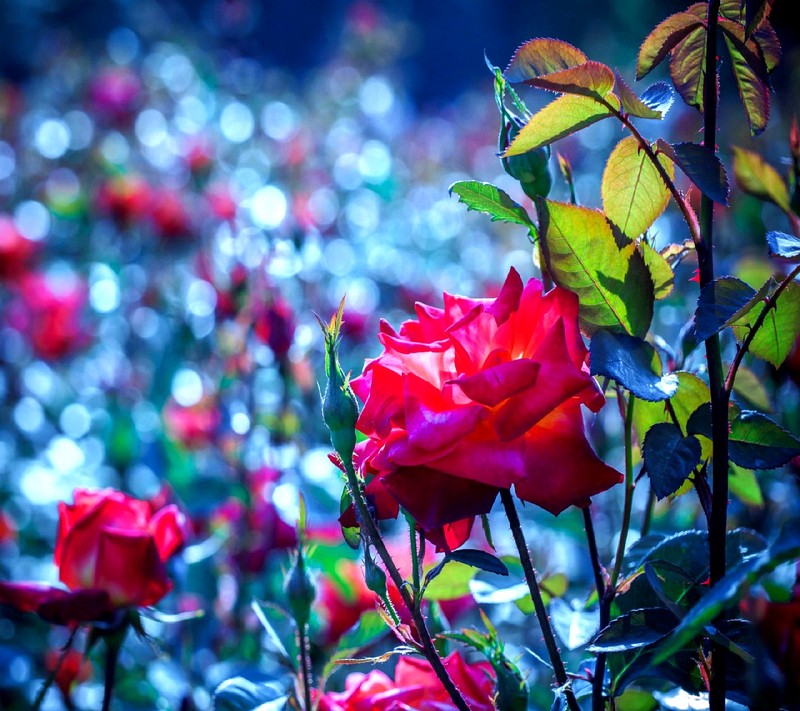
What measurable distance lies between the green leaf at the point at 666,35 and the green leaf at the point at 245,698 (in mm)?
324

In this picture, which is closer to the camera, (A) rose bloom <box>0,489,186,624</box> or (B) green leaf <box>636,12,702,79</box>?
(B) green leaf <box>636,12,702,79</box>

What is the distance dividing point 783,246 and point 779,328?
0.15 ft

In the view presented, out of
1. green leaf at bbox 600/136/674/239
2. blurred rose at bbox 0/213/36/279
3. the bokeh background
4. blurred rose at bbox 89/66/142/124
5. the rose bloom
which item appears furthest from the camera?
blurred rose at bbox 89/66/142/124

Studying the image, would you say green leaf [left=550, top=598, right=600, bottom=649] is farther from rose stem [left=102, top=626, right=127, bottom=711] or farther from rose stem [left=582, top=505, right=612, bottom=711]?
rose stem [left=102, top=626, right=127, bottom=711]

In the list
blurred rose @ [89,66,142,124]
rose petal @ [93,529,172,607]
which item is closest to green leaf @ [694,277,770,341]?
rose petal @ [93,529,172,607]

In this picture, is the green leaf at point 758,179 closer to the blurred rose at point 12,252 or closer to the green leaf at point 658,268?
the green leaf at point 658,268

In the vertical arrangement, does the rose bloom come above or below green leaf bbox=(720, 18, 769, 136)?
below

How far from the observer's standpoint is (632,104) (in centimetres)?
28

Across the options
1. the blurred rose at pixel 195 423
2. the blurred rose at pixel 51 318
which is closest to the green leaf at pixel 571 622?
the blurred rose at pixel 195 423

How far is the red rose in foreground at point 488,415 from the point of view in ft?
0.89

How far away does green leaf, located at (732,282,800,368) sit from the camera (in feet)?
1.00

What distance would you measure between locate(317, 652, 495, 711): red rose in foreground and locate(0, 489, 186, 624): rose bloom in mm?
144

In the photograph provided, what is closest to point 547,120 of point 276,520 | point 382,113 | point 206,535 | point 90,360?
point 276,520

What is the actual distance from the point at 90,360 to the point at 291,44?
3.96 m
